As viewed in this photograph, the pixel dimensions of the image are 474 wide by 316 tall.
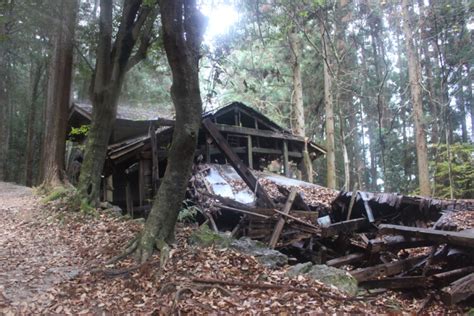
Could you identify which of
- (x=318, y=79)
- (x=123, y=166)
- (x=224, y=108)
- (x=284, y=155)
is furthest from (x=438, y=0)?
(x=123, y=166)

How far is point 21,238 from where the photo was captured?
845 centimetres

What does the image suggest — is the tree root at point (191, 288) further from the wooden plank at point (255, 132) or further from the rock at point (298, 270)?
the wooden plank at point (255, 132)

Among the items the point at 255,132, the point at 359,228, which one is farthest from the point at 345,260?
the point at 255,132

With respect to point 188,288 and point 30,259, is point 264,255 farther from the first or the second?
point 30,259

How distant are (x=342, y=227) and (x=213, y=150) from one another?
706 cm

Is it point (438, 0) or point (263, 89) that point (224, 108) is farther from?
point (438, 0)

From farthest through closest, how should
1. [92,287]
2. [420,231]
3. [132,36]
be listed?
[132,36], [420,231], [92,287]

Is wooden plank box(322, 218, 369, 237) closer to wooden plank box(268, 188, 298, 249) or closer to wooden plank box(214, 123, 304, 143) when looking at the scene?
wooden plank box(268, 188, 298, 249)

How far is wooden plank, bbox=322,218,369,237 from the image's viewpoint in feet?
33.0

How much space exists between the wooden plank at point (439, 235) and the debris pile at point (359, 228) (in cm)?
2

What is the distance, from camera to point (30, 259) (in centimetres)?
694

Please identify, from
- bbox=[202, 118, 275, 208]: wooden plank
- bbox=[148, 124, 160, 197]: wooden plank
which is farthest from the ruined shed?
bbox=[202, 118, 275, 208]: wooden plank

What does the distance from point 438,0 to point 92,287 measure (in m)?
21.5

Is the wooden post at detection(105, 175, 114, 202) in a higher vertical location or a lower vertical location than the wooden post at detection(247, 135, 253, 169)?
lower
